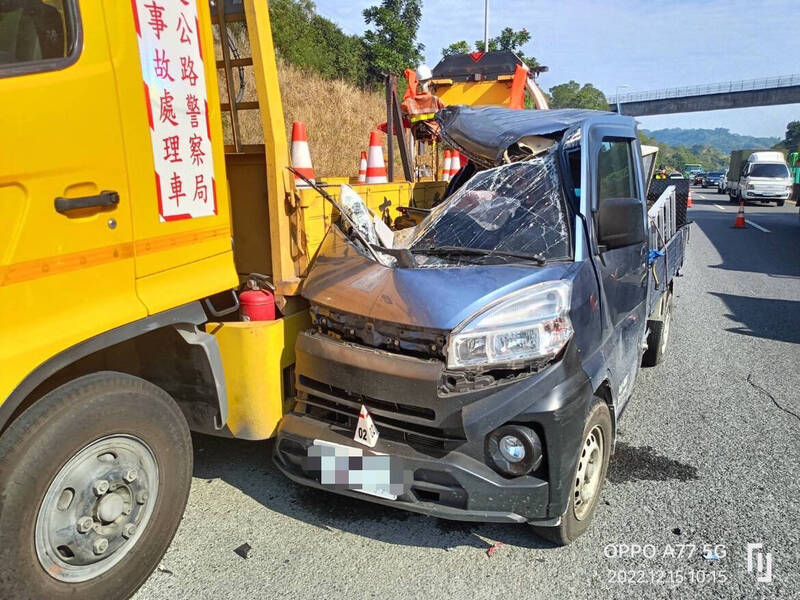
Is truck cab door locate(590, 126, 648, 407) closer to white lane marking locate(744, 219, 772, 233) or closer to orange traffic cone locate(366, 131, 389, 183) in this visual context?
orange traffic cone locate(366, 131, 389, 183)

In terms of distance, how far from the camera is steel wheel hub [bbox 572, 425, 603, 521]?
9.23 ft

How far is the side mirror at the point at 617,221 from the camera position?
302 cm

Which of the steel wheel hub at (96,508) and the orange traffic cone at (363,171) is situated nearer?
the steel wheel hub at (96,508)

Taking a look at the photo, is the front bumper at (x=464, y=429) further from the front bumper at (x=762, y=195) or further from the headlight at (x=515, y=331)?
the front bumper at (x=762, y=195)

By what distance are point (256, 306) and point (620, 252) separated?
2100 mm

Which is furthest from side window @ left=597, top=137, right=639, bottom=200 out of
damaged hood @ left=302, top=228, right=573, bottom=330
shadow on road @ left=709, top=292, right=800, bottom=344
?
shadow on road @ left=709, top=292, right=800, bottom=344

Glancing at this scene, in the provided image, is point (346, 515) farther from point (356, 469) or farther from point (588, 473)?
point (588, 473)

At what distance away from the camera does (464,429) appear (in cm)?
248

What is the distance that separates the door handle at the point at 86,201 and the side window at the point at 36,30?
0.45 meters

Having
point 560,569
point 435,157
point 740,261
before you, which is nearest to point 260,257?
point 560,569

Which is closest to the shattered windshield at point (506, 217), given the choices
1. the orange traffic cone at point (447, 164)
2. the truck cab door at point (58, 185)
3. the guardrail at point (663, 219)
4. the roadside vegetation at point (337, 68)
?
the guardrail at point (663, 219)

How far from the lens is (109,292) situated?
2176mm

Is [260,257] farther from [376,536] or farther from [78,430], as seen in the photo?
[376,536]

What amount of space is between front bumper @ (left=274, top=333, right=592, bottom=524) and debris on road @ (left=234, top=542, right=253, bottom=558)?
0.58 meters
